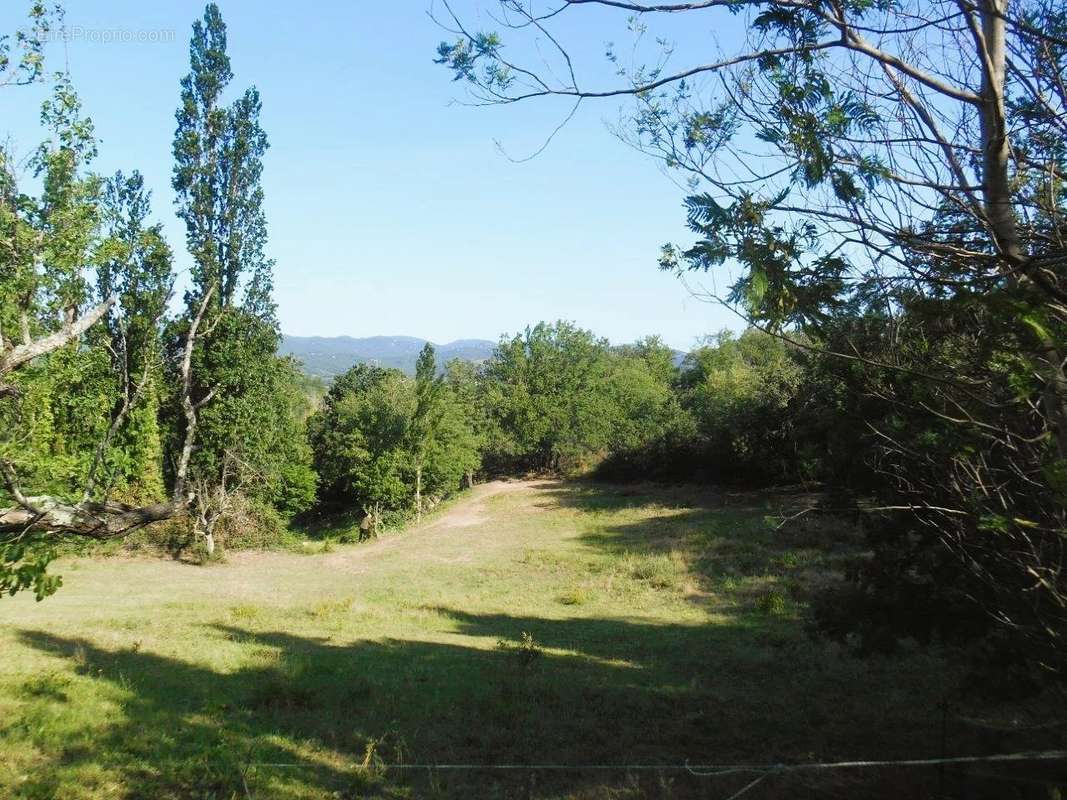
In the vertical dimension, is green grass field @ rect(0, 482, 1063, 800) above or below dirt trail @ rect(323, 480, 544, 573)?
above

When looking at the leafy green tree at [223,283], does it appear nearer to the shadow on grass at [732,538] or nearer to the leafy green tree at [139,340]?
the leafy green tree at [139,340]

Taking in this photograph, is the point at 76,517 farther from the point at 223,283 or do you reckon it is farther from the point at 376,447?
the point at 376,447

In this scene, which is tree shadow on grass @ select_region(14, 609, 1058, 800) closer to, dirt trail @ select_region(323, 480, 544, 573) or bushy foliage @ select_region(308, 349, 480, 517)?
dirt trail @ select_region(323, 480, 544, 573)

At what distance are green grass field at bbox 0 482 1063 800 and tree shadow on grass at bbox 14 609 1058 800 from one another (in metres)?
0.04

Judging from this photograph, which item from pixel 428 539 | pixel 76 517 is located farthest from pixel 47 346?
pixel 428 539

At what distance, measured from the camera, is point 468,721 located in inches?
374

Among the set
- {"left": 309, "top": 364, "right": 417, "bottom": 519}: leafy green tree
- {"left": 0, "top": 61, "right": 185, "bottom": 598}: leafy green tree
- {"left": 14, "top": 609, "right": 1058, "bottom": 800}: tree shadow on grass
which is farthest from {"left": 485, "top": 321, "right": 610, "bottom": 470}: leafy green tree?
{"left": 0, "top": 61, "right": 185, "bottom": 598}: leafy green tree

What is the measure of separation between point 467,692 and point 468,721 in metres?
1.20

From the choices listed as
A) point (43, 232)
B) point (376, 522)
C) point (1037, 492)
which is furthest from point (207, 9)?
point (1037, 492)

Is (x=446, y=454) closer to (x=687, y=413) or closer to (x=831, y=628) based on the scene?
(x=687, y=413)

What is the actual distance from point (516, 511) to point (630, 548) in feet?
40.4

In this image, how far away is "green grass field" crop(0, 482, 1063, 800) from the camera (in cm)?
748

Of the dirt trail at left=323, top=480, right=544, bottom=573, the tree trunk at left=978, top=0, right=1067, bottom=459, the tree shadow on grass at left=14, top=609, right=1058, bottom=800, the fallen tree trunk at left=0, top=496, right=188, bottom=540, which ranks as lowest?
the dirt trail at left=323, top=480, right=544, bottom=573

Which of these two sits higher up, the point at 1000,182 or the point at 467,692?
the point at 1000,182
